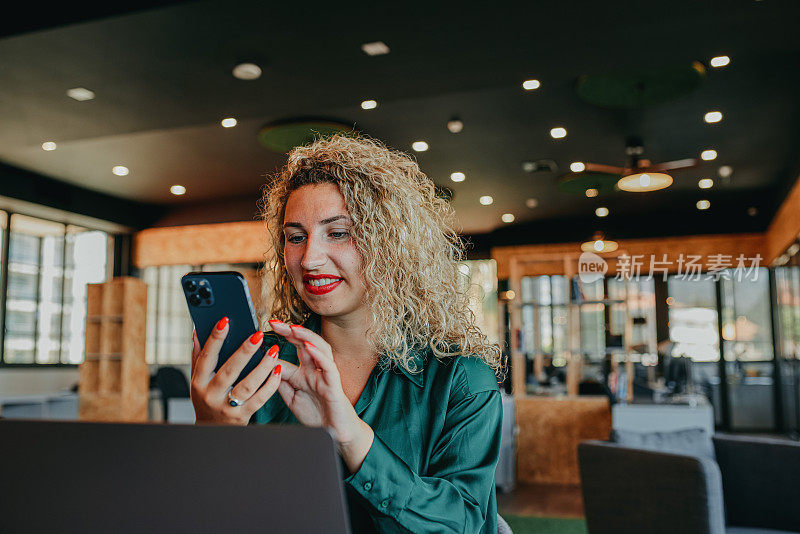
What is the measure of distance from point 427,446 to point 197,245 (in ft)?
34.1

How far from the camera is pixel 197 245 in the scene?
10.9m

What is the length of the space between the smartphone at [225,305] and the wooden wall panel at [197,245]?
987 cm

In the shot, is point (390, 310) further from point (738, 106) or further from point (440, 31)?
point (738, 106)

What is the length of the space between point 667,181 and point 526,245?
542 centimetres

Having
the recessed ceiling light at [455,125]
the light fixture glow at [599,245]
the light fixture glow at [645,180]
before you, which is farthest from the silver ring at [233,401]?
the light fixture glow at [599,245]

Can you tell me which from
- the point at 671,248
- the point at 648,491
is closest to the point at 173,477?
the point at 648,491

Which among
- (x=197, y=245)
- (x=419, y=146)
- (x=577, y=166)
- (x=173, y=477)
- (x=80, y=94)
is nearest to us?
(x=173, y=477)

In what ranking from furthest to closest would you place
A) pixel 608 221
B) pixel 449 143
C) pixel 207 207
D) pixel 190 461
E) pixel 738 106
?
pixel 608 221
pixel 207 207
pixel 449 143
pixel 738 106
pixel 190 461

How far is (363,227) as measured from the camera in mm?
1108

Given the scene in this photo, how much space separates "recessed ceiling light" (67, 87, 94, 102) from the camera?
493 centimetres

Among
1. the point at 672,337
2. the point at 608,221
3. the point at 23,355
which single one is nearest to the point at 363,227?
the point at 23,355

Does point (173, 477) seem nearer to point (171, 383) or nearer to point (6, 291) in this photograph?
point (171, 383)

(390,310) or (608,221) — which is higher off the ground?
(608,221)

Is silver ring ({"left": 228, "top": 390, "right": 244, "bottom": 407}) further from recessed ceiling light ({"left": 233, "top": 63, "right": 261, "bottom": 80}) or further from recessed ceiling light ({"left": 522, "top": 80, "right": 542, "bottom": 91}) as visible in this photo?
recessed ceiling light ({"left": 522, "top": 80, "right": 542, "bottom": 91})
